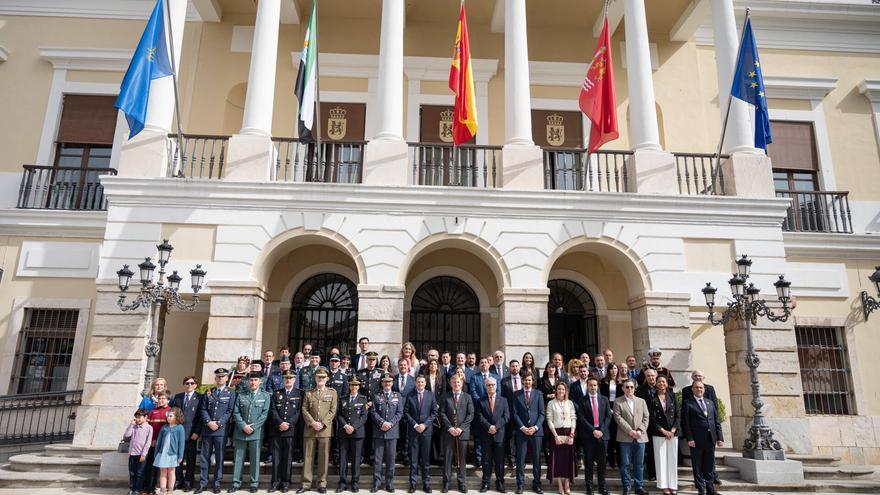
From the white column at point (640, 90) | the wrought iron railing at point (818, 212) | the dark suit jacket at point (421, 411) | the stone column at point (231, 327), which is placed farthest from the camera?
the wrought iron railing at point (818, 212)

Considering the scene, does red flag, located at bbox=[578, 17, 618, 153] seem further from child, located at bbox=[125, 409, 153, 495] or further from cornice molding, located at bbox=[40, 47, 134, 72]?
cornice molding, located at bbox=[40, 47, 134, 72]

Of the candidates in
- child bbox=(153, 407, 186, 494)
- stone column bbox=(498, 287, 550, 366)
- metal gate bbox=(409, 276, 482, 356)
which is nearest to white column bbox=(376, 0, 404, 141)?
metal gate bbox=(409, 276, 482, 356)

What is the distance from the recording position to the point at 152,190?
11.9 metres

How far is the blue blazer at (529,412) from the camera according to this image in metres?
8.58

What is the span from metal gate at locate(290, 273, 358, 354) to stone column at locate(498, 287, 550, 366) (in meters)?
4.15

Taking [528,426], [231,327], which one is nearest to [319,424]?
[528,426]

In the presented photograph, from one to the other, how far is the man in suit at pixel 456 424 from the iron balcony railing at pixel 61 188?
10735 millimetres

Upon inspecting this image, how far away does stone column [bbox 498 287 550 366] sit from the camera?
1146cm

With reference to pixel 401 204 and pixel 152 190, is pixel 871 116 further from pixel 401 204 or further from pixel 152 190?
pixel 152 190

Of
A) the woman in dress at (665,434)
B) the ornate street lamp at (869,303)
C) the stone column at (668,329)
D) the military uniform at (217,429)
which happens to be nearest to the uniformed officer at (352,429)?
the military uniform at (217,429)

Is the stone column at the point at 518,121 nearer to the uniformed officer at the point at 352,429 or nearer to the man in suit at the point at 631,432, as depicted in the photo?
the man in suit at the point at 631,432

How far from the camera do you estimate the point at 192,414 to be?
8656mm

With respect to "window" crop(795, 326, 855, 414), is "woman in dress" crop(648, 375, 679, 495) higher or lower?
lower

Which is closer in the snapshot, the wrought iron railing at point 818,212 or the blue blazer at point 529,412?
the blue blazer at point 529,412
